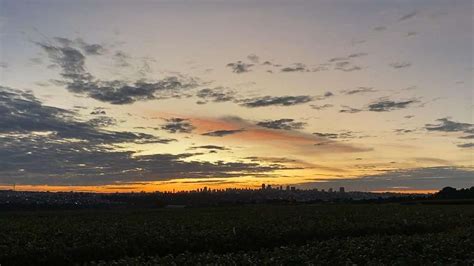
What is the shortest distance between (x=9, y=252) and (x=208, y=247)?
35.7 ft

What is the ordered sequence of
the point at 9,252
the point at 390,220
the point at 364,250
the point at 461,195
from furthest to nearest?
1. the point at 461,195
2. the point at 390,220
3. the point at 9,252
4. the point at 364,250

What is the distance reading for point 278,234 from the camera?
31.7m

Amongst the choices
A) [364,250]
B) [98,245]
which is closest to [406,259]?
[364,250]

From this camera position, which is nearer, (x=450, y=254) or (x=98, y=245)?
(x=450, y=254)

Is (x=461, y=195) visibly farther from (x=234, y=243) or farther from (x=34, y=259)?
(x=34, y=259)

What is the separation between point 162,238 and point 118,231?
3879 mm

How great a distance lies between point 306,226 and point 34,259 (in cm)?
1888

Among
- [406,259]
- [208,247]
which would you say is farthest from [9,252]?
[406,259]

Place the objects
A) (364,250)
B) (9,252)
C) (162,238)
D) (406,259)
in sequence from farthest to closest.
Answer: (162,238) < (9,252) < (364,250) < (406,259)

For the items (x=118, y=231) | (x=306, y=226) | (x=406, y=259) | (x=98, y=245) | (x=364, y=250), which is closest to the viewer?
(x=406, y=259)

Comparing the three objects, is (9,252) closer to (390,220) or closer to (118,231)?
(118,231)

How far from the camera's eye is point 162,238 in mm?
28312

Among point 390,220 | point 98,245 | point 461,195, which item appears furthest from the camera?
point 461,195

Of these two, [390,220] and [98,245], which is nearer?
[98,245]
